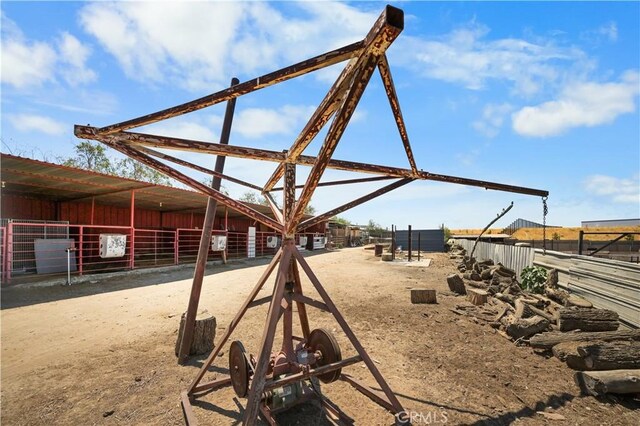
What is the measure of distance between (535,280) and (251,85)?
35.1ft

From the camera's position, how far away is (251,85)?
2.29 m

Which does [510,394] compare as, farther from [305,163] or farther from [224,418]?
[305,163]

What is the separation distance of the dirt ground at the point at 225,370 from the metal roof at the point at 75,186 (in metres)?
4.01

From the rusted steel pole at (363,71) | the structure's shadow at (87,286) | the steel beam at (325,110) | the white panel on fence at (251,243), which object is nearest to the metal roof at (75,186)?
the structure's shadow at (87,286)

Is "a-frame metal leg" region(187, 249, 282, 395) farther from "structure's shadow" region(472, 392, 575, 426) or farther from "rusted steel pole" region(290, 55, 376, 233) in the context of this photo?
"structure's shadow" region(472, 392, 575, 426)

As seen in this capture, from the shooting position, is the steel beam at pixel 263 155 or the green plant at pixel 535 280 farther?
the green plant at pixel 535 280

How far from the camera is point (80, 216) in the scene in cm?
1583

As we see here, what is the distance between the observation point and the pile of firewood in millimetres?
3945

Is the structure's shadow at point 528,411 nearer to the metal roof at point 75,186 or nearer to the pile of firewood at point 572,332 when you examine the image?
the pile of firewood at point 572,332

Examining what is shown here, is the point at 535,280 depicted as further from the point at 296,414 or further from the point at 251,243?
the point at 251,243

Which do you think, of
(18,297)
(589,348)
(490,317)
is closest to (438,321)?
(490,317)

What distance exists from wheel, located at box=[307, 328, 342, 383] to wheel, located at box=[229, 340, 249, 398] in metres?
0.87

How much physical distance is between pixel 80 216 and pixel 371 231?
139 feet

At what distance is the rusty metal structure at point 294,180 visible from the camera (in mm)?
2105
